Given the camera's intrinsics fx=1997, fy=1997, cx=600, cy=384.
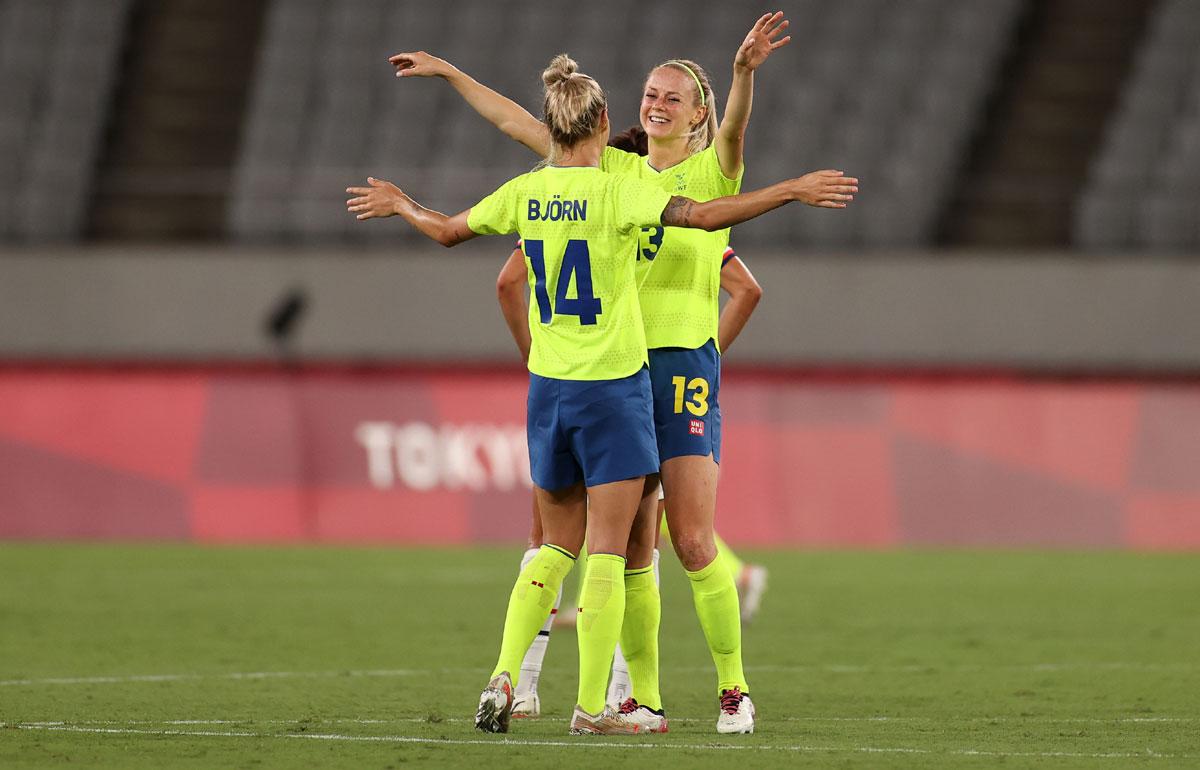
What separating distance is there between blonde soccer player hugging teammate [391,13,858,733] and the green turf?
348 millimetres

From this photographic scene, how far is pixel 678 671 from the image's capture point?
8.73 meters

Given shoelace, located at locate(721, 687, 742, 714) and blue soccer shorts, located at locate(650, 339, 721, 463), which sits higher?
blue soccer shorts, located at locate(650, 339, 721, 463)

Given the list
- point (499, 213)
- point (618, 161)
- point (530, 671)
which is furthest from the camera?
point (530, 671)

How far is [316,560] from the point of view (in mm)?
15680

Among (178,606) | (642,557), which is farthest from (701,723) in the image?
(178,606)

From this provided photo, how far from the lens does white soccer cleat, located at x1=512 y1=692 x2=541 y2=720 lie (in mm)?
6949

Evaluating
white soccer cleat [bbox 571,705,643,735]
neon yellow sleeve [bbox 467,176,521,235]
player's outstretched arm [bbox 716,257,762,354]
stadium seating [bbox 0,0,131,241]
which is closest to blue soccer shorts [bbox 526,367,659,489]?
neon yellow sleeve [bbox 467,176,521,235]

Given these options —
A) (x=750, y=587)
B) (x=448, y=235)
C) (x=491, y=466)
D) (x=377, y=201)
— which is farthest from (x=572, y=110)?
(x=491, y=466)

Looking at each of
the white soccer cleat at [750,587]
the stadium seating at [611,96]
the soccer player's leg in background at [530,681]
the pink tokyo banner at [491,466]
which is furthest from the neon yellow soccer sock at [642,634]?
the stadium seating at [611,96]

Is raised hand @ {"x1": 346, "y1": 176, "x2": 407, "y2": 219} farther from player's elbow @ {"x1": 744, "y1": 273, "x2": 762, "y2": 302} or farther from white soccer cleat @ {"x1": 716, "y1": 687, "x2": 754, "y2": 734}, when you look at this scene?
white soccer cleat @ {"x1": 716, "y1": 687, "x2": 754, "y2": 734}

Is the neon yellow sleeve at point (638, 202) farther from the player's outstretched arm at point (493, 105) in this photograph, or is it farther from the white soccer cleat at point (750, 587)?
the white soccer cleat at point (750, 587)

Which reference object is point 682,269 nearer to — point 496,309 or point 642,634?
point 642,634

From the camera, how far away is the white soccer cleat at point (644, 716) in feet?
21.3

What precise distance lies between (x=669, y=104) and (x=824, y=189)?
0.92 metres
